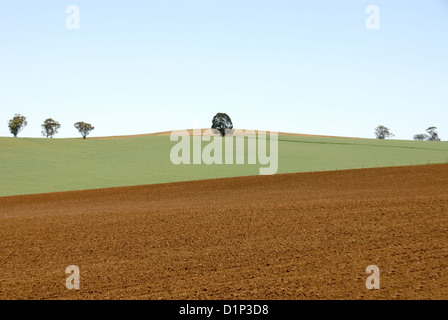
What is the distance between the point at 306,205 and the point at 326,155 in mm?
26202

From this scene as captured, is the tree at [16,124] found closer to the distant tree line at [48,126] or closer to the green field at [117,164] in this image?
the distant tree line at [48,126]

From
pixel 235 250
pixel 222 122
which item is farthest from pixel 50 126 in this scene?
pixel 235 250

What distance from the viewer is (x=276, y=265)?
8.16 meters

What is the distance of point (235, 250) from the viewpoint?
927 centimetres

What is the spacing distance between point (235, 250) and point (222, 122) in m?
51.5

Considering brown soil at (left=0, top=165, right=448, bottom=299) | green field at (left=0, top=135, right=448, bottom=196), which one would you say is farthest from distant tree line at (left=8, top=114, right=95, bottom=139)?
brown soil at (left=0, top=165, right=448, bottom=299)

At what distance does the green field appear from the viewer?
89.1 feet

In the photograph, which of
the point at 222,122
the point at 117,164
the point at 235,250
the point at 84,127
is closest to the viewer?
the point at 235,250

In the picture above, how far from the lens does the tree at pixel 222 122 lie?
2356 inches

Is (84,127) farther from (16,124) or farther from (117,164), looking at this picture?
(117,164)

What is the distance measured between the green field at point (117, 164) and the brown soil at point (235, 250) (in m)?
10.5

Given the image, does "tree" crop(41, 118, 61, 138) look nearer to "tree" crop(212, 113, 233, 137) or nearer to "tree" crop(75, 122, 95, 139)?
"tree" crop(75, 122, 95, 139)

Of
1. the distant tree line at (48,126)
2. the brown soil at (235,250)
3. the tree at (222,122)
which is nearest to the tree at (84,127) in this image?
the distant tree line at (48,126)

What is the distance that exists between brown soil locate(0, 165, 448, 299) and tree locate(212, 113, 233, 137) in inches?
1712
